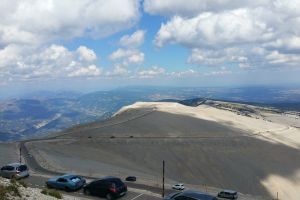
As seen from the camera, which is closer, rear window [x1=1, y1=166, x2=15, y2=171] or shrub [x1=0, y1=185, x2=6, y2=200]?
shrub [x1=0, y1=185, x2=6, y2=200]

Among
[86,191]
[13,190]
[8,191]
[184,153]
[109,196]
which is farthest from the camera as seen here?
[184,153]

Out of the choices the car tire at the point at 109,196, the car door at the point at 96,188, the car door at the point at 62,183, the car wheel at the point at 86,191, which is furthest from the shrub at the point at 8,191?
the car door at the point at 62,183

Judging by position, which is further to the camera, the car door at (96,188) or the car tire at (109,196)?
the car door at (96,188)

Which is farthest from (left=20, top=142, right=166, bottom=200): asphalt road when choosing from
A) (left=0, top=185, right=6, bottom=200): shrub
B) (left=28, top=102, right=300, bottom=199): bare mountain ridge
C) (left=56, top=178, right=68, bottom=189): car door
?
(left=0, top=185, right=6, bottom=200): shrub

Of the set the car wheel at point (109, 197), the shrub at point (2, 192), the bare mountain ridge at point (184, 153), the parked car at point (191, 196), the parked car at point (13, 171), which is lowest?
the bare mountain ridge at point (184, 153)

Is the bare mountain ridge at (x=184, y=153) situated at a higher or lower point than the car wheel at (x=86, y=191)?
lower

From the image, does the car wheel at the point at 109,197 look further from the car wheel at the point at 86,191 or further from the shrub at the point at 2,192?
the shrub at the point at 2,192

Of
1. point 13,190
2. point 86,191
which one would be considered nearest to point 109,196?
point 86,191

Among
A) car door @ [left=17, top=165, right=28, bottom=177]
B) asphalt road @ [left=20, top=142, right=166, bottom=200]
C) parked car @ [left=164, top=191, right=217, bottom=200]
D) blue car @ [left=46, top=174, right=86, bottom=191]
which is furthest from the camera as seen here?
car door @ [left=17, top=165, right=28, bottom=177]

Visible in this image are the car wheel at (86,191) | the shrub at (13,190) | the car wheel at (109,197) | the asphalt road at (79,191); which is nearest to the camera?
the shrub at (13,190)

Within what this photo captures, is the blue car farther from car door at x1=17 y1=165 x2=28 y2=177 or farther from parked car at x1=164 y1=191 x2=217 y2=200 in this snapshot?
parked car at x1=164 y1=191 x2=217 y2=200

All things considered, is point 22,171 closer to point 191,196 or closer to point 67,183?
point 67,183

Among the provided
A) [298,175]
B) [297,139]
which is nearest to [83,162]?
[298,175]
